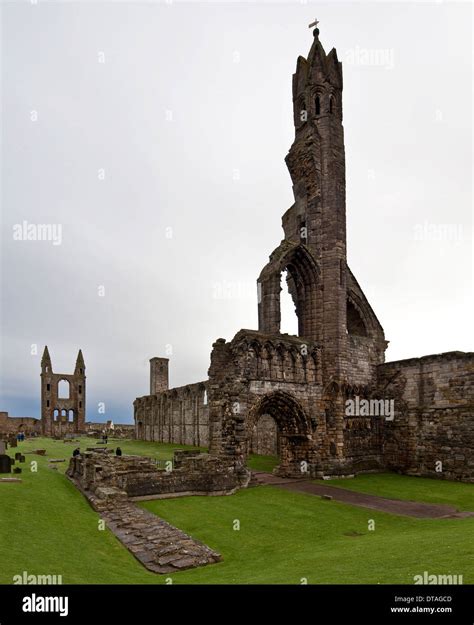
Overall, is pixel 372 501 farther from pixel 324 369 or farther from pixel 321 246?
pixel 321 246

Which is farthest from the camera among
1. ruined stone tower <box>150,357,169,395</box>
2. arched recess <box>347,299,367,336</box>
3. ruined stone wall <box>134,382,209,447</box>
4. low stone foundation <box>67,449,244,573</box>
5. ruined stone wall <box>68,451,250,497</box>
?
ruined stone tower <box>150,357,169,395</box>

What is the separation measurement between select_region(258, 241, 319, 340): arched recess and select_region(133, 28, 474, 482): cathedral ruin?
6 centimetres

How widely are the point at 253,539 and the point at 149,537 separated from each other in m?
2.52

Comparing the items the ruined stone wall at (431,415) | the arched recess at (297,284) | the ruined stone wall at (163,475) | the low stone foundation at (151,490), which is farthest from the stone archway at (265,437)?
the low stone foundation at (151,490)

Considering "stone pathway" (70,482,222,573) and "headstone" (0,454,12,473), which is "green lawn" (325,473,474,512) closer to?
"stone pathway" (70,482,222,573)

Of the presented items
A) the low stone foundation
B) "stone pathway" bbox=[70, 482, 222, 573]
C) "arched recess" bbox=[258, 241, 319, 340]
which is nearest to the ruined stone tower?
"arched recess" bbox=[258, 241, 319, 340]

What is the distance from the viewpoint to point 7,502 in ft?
39.1

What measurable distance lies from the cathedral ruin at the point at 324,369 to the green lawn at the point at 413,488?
107 cm

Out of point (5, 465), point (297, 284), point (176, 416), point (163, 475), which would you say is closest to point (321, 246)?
point (297, 284)

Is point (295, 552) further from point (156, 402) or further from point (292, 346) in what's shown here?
point (156, 402)

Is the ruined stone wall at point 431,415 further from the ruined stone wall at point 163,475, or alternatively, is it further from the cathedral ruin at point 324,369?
the ruined stone wall at point 163,475

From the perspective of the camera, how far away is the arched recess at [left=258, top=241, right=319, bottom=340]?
23172mm

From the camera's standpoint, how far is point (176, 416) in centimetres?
4819
